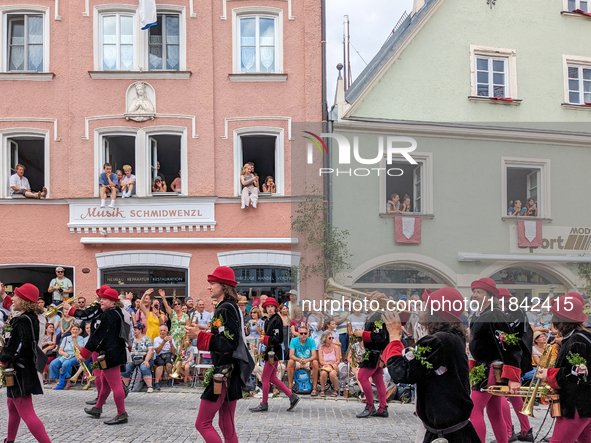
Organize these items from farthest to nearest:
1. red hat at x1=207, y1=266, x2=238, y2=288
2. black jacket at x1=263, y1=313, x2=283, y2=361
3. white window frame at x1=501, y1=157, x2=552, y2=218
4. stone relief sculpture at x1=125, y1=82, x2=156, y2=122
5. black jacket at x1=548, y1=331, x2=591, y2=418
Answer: stone relief sculpture at x1=125, y1=82, x2=156, y2=122 < white window frame at x1=501, y1=157, x2=552, y2=218 < black jacket at x1=263, y1=313, x2=283, y2=361 < red hat at x1=207, y1=266, x2=238, y2=288 < black jacket at x1=548, y1=331, x2=591, y2=418

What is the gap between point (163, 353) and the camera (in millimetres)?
13594

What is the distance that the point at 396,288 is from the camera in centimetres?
1617

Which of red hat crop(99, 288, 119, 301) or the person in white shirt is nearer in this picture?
red hat crop(99, 288, 119, 301)

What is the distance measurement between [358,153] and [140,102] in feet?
19.0

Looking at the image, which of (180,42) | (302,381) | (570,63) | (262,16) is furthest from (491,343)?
(570,63)

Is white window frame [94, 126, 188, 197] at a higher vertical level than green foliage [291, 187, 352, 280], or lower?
higher

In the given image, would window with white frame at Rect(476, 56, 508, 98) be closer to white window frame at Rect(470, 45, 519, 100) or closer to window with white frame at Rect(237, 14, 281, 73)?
white window frame at Rect(470, 45, 519, 100)

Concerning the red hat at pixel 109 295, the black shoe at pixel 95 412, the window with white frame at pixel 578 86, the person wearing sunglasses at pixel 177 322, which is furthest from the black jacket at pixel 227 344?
the window with white frame at pixel 578 86

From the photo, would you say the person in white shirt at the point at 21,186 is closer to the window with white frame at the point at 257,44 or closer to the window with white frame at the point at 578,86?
the window with white frame at the point at 257,44

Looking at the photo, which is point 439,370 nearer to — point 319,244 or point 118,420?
point 118,420

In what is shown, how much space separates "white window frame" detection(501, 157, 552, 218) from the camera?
16.5 metres

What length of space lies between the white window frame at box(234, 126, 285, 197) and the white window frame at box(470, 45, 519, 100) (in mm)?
5402

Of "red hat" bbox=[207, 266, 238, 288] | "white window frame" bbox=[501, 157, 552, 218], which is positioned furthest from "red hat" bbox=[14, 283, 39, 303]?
"white window frame" bbox=[501, 157, 552, 218]

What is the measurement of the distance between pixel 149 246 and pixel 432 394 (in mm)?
12918
